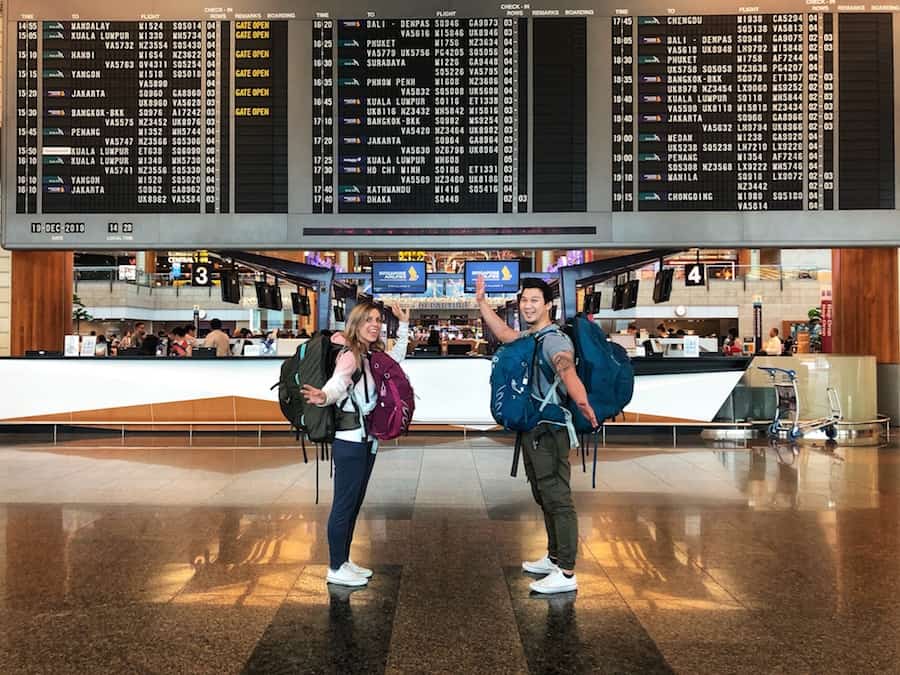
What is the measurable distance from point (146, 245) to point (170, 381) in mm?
3688

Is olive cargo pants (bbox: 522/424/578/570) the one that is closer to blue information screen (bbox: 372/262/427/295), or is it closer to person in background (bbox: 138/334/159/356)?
blue information screen (bbox: 372/262/427/295)

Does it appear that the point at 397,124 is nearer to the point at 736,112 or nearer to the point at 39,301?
the point at 736,112

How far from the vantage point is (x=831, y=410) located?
11.5 metres

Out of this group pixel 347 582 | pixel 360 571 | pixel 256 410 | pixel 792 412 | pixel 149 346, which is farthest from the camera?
pixel 149 346

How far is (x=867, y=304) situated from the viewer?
40.9 feet

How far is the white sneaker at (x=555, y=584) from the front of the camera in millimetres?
4039

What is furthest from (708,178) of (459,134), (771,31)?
(459,134)

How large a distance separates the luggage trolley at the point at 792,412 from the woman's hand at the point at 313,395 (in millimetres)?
9200

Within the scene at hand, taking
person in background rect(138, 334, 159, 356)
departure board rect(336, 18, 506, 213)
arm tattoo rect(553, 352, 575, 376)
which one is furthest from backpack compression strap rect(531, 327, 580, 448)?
person in background rect(138, 334, 159, 356)

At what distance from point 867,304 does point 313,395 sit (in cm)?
1169

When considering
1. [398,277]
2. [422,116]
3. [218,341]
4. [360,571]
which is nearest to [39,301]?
[218,341]

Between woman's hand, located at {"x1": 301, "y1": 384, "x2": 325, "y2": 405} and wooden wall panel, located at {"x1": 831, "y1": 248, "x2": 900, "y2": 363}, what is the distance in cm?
1112

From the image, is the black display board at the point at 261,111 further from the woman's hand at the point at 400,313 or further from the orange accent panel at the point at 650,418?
the orange accent panel at the point at 650,418

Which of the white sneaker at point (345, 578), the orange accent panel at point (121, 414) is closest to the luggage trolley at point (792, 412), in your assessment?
the white sneaker at point (345, 578)
